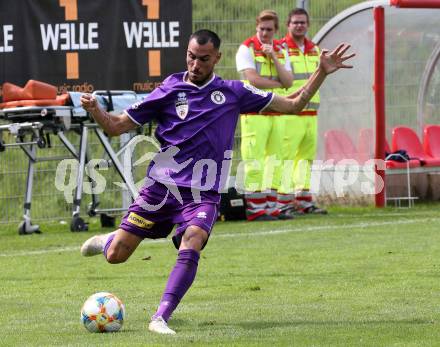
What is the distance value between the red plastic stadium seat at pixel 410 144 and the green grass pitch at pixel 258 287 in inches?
130

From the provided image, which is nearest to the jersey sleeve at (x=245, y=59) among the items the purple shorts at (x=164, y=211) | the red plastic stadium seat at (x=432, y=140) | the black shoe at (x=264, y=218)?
the black shoe at (x=264, y=218)

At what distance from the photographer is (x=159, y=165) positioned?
7.88m

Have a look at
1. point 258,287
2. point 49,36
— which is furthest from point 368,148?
point 258,287

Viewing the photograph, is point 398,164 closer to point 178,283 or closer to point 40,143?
point 40,143

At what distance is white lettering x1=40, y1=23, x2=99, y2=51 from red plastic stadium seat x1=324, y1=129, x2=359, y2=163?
3968 millimetres

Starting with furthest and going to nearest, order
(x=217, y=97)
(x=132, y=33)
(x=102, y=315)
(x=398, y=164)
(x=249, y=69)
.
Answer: (x=398, y=164) < (x=132, y=33) < (x=249, y=69) < (x=217, y=97) < (x=102, y=315)

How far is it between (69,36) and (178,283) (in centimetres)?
938

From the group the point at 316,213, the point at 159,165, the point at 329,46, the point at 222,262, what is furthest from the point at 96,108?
the point at 329,46

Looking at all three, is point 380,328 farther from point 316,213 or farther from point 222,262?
point 316,213

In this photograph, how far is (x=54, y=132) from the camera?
14531 millimetres

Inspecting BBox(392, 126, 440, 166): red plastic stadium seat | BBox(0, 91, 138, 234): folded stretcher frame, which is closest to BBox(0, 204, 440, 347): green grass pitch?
BBox(0, 91, 138, 234): folded stretcher frame

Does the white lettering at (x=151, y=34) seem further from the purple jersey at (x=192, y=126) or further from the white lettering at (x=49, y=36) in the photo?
the purple jersey at (x=192, y=126)

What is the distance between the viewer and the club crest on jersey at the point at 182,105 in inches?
309

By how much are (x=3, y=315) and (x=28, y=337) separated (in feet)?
3.64
